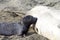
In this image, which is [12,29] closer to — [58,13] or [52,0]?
[58,13]

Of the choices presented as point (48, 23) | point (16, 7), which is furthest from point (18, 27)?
point (16, 7)

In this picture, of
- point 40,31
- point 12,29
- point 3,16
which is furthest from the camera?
point 3,16

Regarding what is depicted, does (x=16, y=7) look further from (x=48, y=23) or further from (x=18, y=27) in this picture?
(x=48, y=23)

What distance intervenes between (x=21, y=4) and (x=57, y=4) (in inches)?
37.9

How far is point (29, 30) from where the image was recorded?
471cm

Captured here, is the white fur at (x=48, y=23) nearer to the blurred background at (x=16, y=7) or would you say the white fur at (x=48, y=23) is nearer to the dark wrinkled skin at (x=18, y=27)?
the dark wrinkled skin at (x=18, y=27)

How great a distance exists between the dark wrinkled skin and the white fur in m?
0.19

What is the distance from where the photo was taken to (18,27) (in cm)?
457

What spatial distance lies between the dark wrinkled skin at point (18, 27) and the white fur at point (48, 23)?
0.61ft

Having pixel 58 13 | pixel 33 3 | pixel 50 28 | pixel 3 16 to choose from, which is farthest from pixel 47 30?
pixel 33 3

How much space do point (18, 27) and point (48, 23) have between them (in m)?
0.72

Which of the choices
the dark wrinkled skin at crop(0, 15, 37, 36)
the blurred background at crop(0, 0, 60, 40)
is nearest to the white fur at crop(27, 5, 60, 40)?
the dark wrinkled skin at crop(0, 15, 37, 36)

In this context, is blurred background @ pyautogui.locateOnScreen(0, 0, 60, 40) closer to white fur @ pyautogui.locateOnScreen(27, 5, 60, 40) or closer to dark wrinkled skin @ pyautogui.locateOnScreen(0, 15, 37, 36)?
dark wrinkled skin @ pyautogui.locateOnScreen(0, 15, 37, 36)

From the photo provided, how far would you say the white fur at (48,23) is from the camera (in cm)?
388
